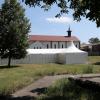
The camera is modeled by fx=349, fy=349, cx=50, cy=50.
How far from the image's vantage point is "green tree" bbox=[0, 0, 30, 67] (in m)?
52.8

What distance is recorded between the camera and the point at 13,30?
5284 centimetres

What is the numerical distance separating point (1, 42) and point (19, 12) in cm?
540

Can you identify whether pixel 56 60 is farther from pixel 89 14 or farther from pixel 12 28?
pixel 89 14

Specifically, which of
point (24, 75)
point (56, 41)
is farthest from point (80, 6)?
point (56, 41)

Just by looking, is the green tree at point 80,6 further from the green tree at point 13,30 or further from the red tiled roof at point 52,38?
the red tiled roof at point 52,38

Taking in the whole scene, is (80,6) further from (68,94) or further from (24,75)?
(24,75)

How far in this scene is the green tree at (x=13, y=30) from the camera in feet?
173

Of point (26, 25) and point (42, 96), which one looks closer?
point (42, 96)

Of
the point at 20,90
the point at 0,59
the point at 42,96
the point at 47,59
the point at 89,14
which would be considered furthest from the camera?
the point at 47,59

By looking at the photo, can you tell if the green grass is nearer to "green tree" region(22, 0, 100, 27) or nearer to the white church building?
"green tree" region(22, 0, 100, 27)

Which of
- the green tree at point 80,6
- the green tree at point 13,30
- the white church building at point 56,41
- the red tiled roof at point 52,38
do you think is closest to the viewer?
the green tree at point 80,6

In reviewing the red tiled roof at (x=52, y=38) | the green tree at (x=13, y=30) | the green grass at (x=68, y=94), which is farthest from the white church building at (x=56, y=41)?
the green grass at (x=68, y=94)

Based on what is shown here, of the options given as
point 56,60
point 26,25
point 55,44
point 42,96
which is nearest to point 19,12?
point 26,25

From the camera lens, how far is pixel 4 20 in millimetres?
54250
